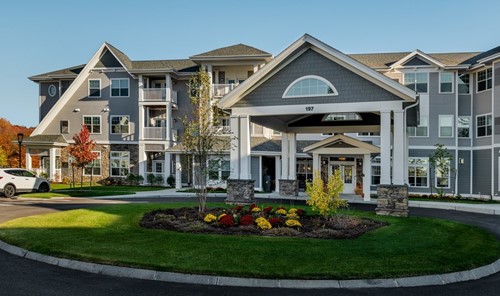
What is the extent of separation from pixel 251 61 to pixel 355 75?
1567 centimetres

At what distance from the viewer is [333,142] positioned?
2369cm

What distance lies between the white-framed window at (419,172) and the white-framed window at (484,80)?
6.45 metres

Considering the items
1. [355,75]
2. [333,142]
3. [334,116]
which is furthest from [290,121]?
[355,75]

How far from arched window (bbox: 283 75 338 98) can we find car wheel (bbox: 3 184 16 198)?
18.0 meters

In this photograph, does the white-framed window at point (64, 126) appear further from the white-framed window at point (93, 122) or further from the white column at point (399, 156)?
the white column at point (399, 156)

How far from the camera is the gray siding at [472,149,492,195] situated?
91.4 feet

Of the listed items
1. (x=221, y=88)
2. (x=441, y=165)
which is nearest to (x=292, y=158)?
(x=221, y=88)

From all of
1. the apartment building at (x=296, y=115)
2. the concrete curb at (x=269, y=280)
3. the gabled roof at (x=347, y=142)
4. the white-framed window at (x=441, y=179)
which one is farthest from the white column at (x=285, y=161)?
the concrete curb at (x=269, y=280)

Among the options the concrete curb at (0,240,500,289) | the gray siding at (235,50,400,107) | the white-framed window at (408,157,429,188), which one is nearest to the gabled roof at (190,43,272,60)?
the gray siding at (235,50,400,107)

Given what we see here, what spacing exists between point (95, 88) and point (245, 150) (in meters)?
22.8

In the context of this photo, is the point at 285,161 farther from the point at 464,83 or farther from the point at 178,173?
the point at 464,83

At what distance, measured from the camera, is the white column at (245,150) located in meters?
18.7

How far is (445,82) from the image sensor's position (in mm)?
29719

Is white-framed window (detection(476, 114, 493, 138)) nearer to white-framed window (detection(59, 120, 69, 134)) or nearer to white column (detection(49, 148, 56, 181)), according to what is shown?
white-framed window (detection(59, 120, 69, 134))
